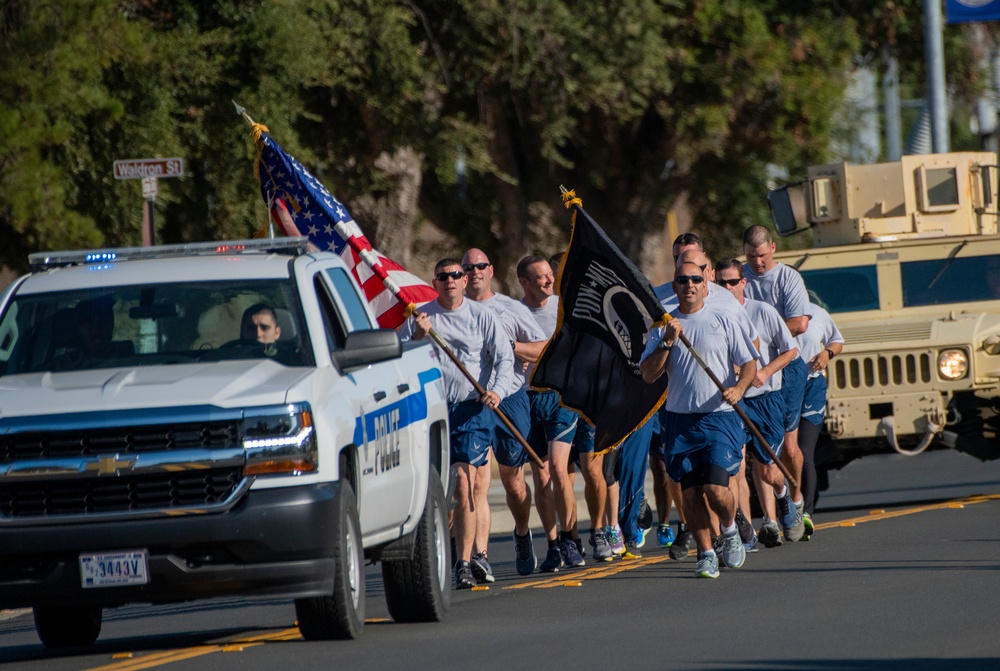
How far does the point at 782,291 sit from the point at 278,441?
675 cm

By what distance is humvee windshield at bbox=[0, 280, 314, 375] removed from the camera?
29.9ft

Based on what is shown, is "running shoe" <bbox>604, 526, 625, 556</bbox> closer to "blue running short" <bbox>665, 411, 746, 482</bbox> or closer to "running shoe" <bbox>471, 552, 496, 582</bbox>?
"running shoe" <bbox>471, 552, 496, 582</bbox>

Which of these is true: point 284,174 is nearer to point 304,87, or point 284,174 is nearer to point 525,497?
point 525,497

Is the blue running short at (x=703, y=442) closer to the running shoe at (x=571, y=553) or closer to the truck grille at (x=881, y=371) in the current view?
the running shoe at (x=571, y=553)

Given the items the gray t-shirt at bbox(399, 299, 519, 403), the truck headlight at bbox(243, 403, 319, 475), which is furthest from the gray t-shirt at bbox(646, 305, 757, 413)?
the truck headlight at bbox(243, 403, 319, 475)

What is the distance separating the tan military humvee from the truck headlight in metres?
8.53

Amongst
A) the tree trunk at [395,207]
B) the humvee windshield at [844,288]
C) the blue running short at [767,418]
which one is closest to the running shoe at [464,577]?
the blue running short at [767,418]

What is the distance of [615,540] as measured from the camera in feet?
44.8

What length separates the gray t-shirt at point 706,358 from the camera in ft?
38.8

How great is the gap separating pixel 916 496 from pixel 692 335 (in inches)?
276

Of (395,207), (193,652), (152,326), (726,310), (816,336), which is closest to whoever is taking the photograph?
(152,326)

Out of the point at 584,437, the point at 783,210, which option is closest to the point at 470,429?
the point at 584,437

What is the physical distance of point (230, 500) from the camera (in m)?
8.32

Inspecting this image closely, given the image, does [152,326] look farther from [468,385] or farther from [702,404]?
[702,404]
